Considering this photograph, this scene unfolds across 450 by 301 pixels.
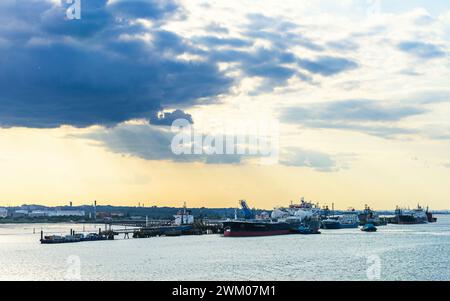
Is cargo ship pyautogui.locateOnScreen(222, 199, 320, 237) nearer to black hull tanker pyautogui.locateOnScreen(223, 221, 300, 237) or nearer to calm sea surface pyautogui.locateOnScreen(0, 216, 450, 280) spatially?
black hull tanker pyautogui.locateOnScreen(223, 221, 300, 237)

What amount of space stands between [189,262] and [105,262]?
13.0 metres

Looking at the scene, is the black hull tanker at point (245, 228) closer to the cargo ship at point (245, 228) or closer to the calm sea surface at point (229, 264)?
the cargo ship at point (245, 228)

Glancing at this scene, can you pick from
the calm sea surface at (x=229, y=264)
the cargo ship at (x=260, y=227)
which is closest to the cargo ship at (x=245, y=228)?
the cargo ship at (x=260, y=227)

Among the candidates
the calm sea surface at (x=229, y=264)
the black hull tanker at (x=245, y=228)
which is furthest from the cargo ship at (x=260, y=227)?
the calm sea surface at (x=229, y=264)

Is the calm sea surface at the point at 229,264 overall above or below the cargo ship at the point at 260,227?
below

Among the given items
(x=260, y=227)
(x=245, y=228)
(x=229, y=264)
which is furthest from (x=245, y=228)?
(x=229, y=264)

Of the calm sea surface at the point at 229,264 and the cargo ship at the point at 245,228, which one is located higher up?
the cargo ship at the point at 245,228

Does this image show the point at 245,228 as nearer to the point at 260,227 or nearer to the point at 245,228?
the point at 245,228

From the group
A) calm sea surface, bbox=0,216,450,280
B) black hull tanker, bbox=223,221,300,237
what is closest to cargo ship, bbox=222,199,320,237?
black hull tanker, bbox=223,221,300,237

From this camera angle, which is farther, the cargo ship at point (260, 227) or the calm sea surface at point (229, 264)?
the cargo ship at point (260, 227)
